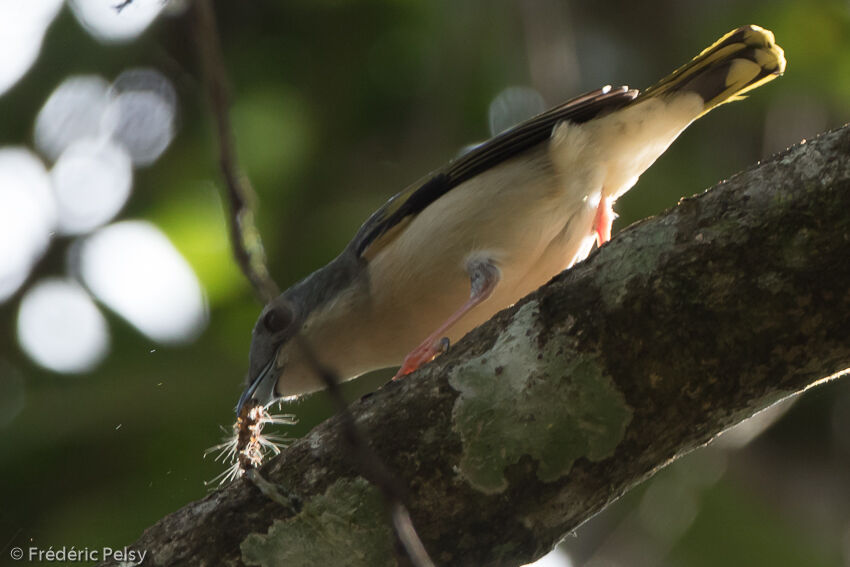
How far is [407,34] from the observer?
7996 millimetres

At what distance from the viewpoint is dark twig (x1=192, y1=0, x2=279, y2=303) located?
171 cm

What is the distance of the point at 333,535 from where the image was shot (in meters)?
2.91

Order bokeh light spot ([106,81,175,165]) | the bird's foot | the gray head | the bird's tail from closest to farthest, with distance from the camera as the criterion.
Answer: the bird's foot, the bird's tail, the gray head, bokeh light spot ([106,81,175,165])

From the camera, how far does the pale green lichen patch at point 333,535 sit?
2.90m

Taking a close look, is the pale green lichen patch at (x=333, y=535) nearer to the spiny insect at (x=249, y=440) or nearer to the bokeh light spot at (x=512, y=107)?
the spiny insect at (x=249, y=440)

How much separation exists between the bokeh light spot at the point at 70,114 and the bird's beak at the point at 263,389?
2.41 m

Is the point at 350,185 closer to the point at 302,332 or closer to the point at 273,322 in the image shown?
the point at 273,322

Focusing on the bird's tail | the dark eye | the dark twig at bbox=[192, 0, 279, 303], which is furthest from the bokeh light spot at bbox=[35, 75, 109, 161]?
the dark twig at bbox=[192, 0, 279, 303]

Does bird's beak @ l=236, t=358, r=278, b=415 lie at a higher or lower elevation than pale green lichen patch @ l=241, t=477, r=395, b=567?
higher

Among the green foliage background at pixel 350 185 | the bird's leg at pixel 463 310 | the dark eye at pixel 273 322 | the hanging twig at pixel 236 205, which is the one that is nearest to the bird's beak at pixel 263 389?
the dark eye at pixel 273 322

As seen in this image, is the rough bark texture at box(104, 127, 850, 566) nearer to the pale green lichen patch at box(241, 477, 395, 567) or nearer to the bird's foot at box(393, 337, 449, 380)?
the pale green lichen patch at box(241, 477, 395, 567)

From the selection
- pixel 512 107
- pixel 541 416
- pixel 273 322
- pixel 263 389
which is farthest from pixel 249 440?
pixel 512 107

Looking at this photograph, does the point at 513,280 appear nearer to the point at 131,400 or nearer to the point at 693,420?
the point at 693,420

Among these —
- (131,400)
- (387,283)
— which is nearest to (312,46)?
(131,400)
